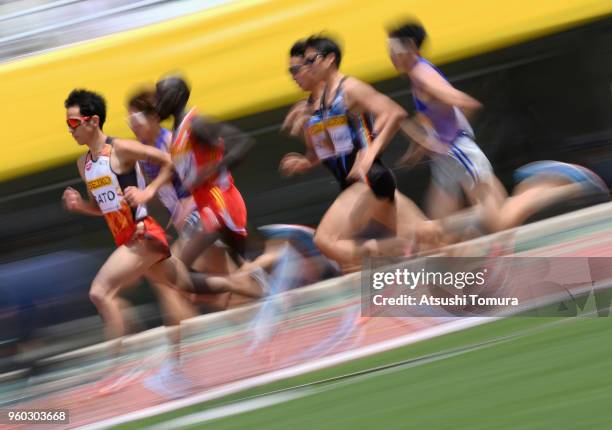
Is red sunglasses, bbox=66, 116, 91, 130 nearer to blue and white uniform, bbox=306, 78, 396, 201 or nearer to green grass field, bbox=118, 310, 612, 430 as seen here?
blue and white uniform, bbox=306, 78, 396, 201

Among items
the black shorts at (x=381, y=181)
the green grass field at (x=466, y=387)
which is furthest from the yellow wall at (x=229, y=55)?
the green grass field at (x=466, y=387)

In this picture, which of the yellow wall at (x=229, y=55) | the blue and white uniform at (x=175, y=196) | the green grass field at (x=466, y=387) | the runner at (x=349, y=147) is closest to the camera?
the green grass field at (x=466, y=387)

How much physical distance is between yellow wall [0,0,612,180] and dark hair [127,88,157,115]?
1.08 meters

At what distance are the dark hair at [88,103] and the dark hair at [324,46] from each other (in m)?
1.30

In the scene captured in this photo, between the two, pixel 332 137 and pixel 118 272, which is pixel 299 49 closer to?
pixel 332 137

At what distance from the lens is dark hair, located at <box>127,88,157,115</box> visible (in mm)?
7832

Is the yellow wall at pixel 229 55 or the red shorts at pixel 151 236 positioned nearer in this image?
the red shorts at pixel 151 236

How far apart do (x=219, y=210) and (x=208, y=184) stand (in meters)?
0.17

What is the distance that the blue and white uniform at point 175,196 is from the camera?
302 inches

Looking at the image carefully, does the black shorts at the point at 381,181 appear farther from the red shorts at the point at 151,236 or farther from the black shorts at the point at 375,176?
the red shorts at the point at 151,236

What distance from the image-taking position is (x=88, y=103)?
754 cm

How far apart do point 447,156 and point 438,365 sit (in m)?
1.95

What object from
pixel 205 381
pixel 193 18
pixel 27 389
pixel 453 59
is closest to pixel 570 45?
pixel 453 59

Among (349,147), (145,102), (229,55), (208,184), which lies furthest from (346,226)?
(229,55)
